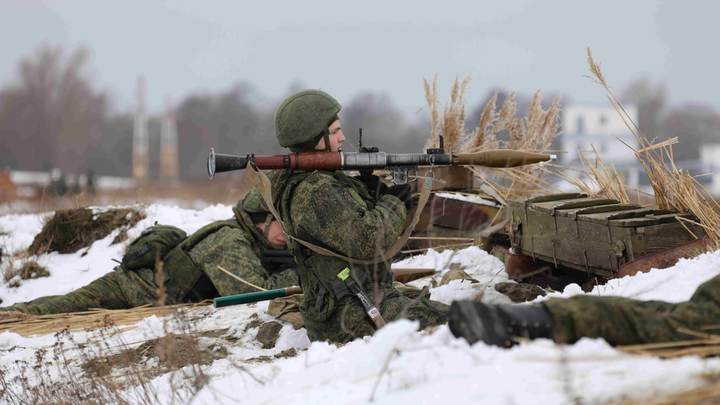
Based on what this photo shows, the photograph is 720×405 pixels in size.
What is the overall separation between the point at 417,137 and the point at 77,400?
68.0m

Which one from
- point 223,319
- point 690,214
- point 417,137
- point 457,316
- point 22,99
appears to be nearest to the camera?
point 457,316

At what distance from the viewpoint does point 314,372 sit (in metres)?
3.33

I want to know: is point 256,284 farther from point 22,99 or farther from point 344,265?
point 22,99

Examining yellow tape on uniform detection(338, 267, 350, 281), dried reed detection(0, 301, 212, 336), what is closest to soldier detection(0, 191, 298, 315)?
dried reed detection(0, 301, 212, 336)

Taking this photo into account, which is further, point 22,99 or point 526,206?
point 22,99

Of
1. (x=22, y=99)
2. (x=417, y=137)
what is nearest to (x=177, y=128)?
(x=22, y=99)

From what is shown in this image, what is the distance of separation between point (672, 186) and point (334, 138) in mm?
1902

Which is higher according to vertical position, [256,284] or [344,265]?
[344,265]

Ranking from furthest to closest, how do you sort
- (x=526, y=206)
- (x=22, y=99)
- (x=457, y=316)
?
1. (x=22, y=99)
2. (x=526, y=206)
3. (x=457, y=316)

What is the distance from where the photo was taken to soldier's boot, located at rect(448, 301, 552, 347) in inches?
123

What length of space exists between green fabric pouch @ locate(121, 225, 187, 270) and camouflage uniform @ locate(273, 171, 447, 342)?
2.44 m

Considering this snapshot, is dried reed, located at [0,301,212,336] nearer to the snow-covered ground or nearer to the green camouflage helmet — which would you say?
the green camouflage helmet

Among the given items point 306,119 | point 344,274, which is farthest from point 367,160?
point 344,274

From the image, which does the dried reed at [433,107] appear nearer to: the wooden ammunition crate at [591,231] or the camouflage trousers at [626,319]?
the wooden ammunition crate at [591,231]
